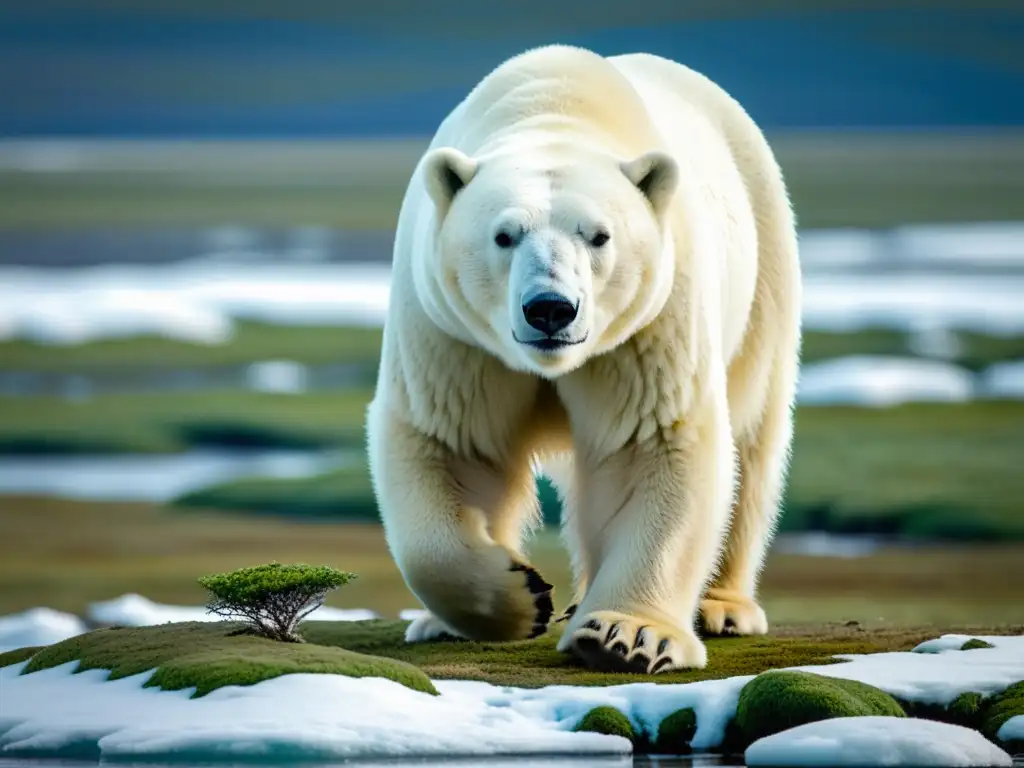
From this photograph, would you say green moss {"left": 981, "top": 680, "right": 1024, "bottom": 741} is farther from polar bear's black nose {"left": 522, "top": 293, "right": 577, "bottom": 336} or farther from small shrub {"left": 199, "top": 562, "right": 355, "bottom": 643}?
small shrub {"left": 199, "top": 562, "right": 355, "bottom": 643}

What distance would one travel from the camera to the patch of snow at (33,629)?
9109mm

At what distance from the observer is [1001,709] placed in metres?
7.26

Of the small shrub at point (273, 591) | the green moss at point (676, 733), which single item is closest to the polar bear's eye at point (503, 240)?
the small shrub at point (273, 591)

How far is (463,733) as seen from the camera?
6789mm

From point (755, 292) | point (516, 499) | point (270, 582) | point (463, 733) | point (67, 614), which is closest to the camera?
point (463, 733)

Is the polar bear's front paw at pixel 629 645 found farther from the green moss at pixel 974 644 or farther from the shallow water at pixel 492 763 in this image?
the green moss at pixel 974 644

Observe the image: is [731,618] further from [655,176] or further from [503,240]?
[503,240]

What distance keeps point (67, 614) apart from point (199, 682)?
4208 mm

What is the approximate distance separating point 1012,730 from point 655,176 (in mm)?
2252

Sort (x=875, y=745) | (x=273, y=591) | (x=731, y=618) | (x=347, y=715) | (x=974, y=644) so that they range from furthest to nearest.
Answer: (x=731, y=618)
(x=974, y=644)
(x=273, y=591)
(x=347, y=715)
(x=875, y=745)

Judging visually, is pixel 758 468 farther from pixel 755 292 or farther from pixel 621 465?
pixel 621 465

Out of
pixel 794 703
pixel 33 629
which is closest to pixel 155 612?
pixel 33 629

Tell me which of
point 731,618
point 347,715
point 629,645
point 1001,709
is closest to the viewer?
point 347,715

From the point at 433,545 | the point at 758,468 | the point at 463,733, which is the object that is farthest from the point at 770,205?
the point at 463,733
